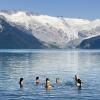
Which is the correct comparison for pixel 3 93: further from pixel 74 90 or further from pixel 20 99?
pixel 74 90

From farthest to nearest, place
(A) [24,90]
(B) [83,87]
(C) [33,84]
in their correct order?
1. (C) [33,84]
2. (B) [83,87]
3. (A) [24,90]

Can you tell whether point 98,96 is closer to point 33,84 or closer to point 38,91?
point 38,91

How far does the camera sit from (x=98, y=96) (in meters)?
64.9

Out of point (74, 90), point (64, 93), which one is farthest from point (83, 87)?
point (64, 93)

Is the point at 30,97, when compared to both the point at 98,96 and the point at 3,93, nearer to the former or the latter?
the point at 3,93

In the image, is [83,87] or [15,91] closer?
[15,91]

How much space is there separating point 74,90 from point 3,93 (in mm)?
13349

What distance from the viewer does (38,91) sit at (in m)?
72.5

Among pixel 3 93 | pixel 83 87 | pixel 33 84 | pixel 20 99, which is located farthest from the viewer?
pixel 33 84

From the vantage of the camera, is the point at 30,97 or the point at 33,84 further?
the point at 33,84

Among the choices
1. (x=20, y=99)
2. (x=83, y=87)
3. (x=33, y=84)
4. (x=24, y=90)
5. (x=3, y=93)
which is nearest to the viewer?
(x=20, y=99)

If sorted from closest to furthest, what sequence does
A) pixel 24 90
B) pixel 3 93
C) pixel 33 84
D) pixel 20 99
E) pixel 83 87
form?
pixel 20 99 < pixel 3 93 < pixel 24 90 < pixel 83 87 < pixel 33 84

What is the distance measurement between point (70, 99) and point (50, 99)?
3.12 m

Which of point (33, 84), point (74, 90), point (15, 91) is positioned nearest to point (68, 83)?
point (33, 84)
